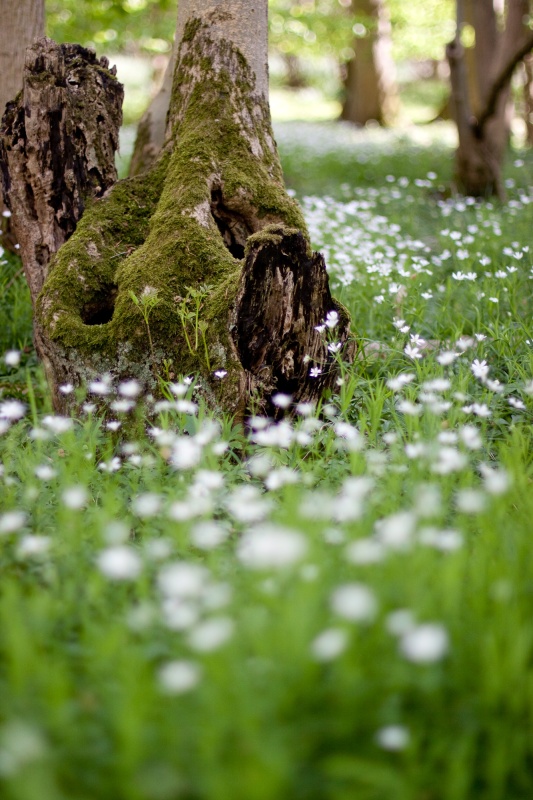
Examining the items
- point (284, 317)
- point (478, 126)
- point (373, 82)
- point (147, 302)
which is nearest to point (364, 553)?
point (284, 317)

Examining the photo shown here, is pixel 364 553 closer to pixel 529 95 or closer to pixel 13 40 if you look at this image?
pixel 13 40

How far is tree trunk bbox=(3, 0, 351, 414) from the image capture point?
10.2 ft

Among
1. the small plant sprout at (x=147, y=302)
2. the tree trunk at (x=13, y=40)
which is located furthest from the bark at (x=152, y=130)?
the small plant sprout at (x=147, y=302)

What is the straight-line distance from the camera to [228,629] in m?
1.28

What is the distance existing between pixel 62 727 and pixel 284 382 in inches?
84.3

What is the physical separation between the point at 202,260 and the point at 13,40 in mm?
3697

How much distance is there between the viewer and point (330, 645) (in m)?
1.23

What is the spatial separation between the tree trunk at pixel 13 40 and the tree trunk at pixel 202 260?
2.16 meters

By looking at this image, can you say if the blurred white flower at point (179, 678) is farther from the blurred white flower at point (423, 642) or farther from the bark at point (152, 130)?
the bark at point (152, 130)

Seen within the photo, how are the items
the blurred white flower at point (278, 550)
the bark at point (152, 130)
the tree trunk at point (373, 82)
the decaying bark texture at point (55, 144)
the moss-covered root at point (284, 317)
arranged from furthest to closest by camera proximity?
the tree trunk at point (373, 82) < the bark at point (152, 130) < the decaying bark texture at point (55, 144) < the moss-covered root at point (284, 317) < the blurred white flower at point (278, 550)

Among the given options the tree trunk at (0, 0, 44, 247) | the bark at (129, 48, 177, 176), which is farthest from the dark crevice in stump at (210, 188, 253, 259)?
the tree trunk at (0, 0, 44, 247)

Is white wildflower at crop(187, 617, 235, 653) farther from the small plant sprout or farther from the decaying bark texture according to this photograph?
the decaying bark texture

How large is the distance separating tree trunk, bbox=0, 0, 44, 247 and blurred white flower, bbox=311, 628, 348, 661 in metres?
5.16

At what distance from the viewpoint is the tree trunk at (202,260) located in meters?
3.12
